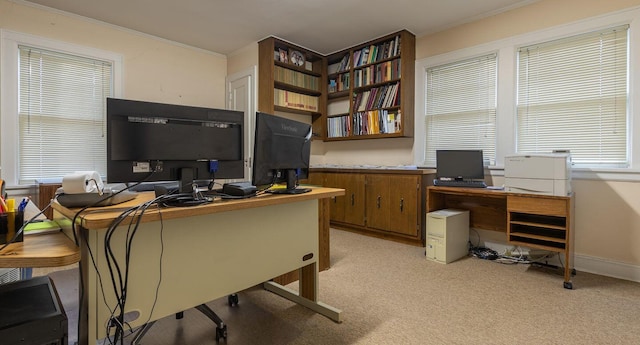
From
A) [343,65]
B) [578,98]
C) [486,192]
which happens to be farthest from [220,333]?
[343,65]

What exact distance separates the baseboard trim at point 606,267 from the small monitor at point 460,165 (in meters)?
1.09

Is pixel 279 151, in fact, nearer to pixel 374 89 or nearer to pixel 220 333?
pixel 220 333

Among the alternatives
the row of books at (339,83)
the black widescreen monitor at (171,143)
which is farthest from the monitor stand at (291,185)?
the row of books at (339,83)

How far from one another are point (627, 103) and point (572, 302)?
5.79ft

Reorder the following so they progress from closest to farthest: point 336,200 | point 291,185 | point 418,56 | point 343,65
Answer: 1. point 291,185
2. point 418,56
3. point 336,200
4. point 343,65

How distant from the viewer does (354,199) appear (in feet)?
13.2

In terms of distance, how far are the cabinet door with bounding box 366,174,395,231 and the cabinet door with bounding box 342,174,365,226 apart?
0.30ft

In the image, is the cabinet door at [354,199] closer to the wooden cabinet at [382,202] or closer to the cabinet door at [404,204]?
the wooden cabinet at [382,202]

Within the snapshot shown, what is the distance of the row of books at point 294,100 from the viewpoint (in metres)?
4.28

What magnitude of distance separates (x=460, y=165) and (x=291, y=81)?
2.50m

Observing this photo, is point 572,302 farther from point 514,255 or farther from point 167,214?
point 167,214

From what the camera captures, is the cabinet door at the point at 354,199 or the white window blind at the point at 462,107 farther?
the cabinet door at the point at 354,199

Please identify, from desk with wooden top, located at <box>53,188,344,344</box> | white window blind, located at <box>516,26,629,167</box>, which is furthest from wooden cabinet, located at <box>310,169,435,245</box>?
desk with wooden top, located at <box>53,188,344,344</box>

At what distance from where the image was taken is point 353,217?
13.3ft
